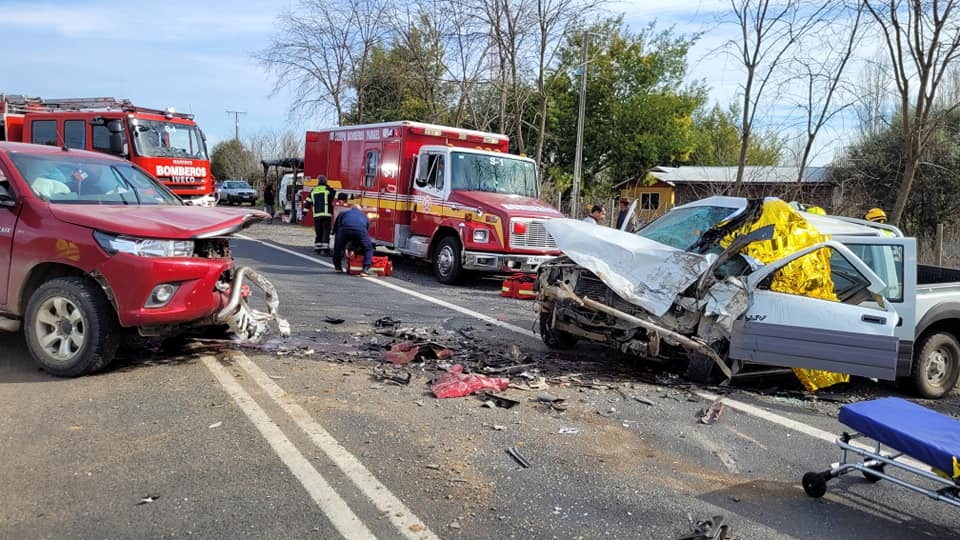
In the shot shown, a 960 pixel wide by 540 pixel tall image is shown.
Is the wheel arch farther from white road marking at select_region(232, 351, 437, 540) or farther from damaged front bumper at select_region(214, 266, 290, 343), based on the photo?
white road marking at select_region(232, 351, 437, 540)

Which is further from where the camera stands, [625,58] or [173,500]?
[625,58]

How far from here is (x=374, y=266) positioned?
13.2 meters

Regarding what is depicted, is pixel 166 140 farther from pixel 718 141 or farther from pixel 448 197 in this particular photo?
pixel 718 141

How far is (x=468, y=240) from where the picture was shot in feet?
40.7

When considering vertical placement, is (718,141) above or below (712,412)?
above

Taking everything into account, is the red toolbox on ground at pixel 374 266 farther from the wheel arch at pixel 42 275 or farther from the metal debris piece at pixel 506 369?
the wheel arch at pixel 42 275

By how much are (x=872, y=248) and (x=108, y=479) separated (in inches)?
258

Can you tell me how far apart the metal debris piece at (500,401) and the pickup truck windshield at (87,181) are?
3.66 m

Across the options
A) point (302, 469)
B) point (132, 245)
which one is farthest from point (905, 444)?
point (132, 245)

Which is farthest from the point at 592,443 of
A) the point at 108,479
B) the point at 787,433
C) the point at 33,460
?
the point at 33,460

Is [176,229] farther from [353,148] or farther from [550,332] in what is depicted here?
[353,148]

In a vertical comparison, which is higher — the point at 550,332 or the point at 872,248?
the point at 872,248

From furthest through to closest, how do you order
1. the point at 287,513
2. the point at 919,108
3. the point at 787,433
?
→ the point at 919,108, the point at 787,433, the point at 287,513

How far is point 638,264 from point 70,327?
15.9 ft
